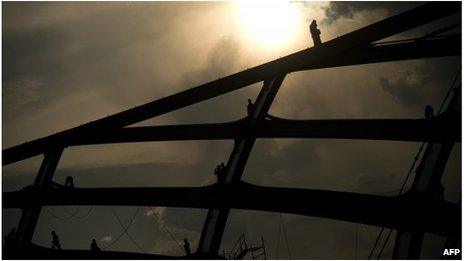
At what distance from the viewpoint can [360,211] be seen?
18.5 m

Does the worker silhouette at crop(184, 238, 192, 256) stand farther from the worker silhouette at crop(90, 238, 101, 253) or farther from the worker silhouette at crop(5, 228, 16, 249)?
the worker silhouette at crop(5, 228, 16, 249)

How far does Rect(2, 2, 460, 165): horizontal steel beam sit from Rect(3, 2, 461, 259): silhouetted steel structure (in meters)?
0.04

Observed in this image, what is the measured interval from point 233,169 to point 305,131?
12.3 ft

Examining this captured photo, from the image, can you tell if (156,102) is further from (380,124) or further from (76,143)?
(380,124)

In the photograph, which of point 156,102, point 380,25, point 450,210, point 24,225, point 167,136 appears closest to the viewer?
point 450,210

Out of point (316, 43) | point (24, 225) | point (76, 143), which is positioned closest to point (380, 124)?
point (316, 43)

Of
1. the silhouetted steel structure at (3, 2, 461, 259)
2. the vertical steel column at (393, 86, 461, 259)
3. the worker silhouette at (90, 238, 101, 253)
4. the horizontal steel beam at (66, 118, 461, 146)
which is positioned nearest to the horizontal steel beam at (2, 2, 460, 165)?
the silhouetted steel structure at (3, 2, 461, 259)

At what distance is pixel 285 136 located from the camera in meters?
22.0

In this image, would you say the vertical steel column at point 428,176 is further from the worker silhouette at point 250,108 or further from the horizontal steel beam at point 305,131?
the worker silhouette at point 250,108

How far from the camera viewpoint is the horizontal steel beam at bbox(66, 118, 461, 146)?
1775cm

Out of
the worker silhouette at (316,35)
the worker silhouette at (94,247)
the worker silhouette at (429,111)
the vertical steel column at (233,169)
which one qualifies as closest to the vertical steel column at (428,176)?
the worker silhouette at (429,111)

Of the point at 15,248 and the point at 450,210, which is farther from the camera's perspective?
the point at 15,248

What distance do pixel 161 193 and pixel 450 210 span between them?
39.8ft

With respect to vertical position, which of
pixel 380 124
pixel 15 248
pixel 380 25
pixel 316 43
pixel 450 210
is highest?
pixel 316 43
